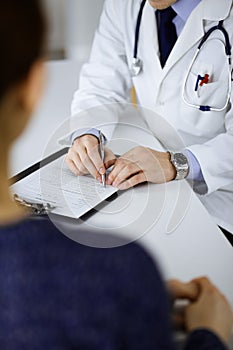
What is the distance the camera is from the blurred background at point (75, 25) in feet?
10.6

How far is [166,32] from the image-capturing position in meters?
1.46

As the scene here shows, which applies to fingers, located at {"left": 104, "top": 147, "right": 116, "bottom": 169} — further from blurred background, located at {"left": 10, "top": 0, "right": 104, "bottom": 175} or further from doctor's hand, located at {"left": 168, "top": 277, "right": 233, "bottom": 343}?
doctor's hand, located at {"left": 168, "top": 277, "right": 233, "bottom": 343}

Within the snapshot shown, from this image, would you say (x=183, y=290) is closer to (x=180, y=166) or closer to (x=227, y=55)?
(x=180, y=166)

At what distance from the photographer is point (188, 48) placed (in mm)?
1385

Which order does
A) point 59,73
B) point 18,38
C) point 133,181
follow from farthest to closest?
1. point 59,73
2. point 133,181
3. point 18,38

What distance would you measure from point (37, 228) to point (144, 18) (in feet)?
3.38

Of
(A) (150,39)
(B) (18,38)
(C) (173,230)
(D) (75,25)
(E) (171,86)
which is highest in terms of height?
(B) (18,38)

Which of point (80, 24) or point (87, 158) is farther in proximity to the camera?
point (80, 24)

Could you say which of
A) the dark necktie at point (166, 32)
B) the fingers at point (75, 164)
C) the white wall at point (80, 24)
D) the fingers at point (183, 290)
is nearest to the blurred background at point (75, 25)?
→ the white wall at point (80, 24)

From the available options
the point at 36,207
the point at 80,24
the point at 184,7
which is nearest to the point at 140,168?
the point at 36,207

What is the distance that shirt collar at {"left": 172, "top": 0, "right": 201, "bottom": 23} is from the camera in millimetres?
1397

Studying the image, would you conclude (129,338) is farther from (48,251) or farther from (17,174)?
(17,174)

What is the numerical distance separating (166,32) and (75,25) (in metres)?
1.97

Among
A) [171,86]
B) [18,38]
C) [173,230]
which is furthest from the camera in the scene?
[171,86]
